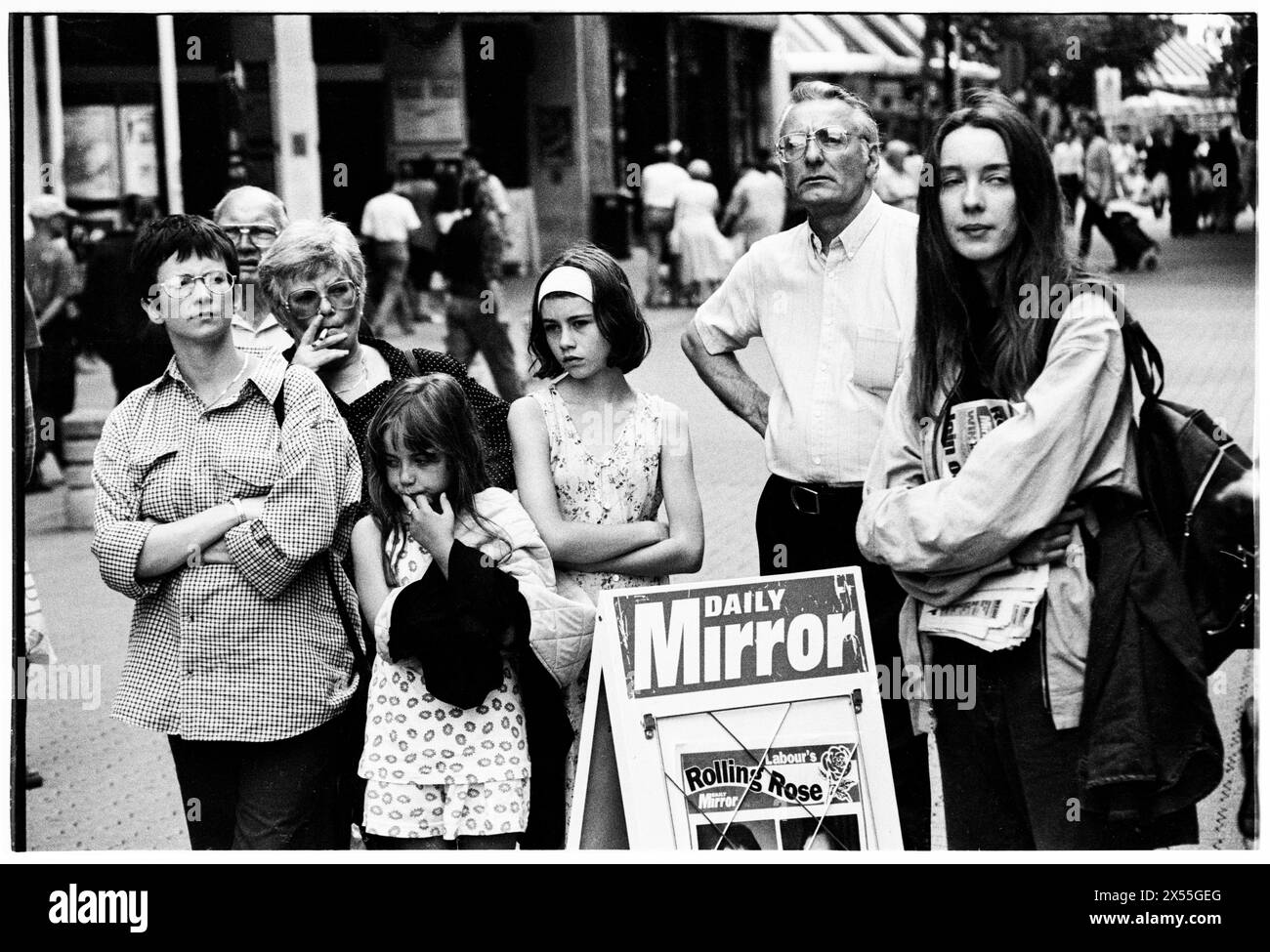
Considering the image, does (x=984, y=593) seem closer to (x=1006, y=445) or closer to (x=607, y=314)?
(x=1006, y=445)

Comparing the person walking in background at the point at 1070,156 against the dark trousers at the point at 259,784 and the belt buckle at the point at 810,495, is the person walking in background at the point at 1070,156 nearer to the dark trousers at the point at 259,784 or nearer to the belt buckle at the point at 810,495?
the belt buckle at the point at 810,495

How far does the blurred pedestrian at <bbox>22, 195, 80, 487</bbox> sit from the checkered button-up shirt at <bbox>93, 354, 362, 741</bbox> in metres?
5.40

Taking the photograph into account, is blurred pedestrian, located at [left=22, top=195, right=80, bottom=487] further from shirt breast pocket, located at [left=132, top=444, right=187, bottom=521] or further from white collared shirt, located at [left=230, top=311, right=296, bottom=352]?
shirt breast pocket, located at [left=132, top=444, right=187, bottom=521]

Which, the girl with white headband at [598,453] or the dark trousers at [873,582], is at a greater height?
the girl with white headband at [598,453]

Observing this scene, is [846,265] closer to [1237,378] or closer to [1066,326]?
[1066,326]

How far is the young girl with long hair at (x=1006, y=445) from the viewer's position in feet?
11.5

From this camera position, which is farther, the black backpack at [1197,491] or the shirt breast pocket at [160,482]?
the shirt breast pocket at [160,482]

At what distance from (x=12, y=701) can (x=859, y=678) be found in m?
2.02

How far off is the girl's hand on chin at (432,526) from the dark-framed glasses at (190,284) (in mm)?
642

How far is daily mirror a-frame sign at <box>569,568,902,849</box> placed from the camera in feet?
12.7

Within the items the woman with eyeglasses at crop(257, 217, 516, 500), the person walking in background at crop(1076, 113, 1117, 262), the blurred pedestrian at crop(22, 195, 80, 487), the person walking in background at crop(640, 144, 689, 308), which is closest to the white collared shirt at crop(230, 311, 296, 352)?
the woman with eyeglasses at crop(257, 217, 516, 500)

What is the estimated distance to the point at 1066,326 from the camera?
3.51 meters

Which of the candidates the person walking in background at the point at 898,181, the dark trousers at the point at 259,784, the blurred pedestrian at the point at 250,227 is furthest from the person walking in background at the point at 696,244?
the dark trousers at the point at 259,784

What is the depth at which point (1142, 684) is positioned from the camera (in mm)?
3498
